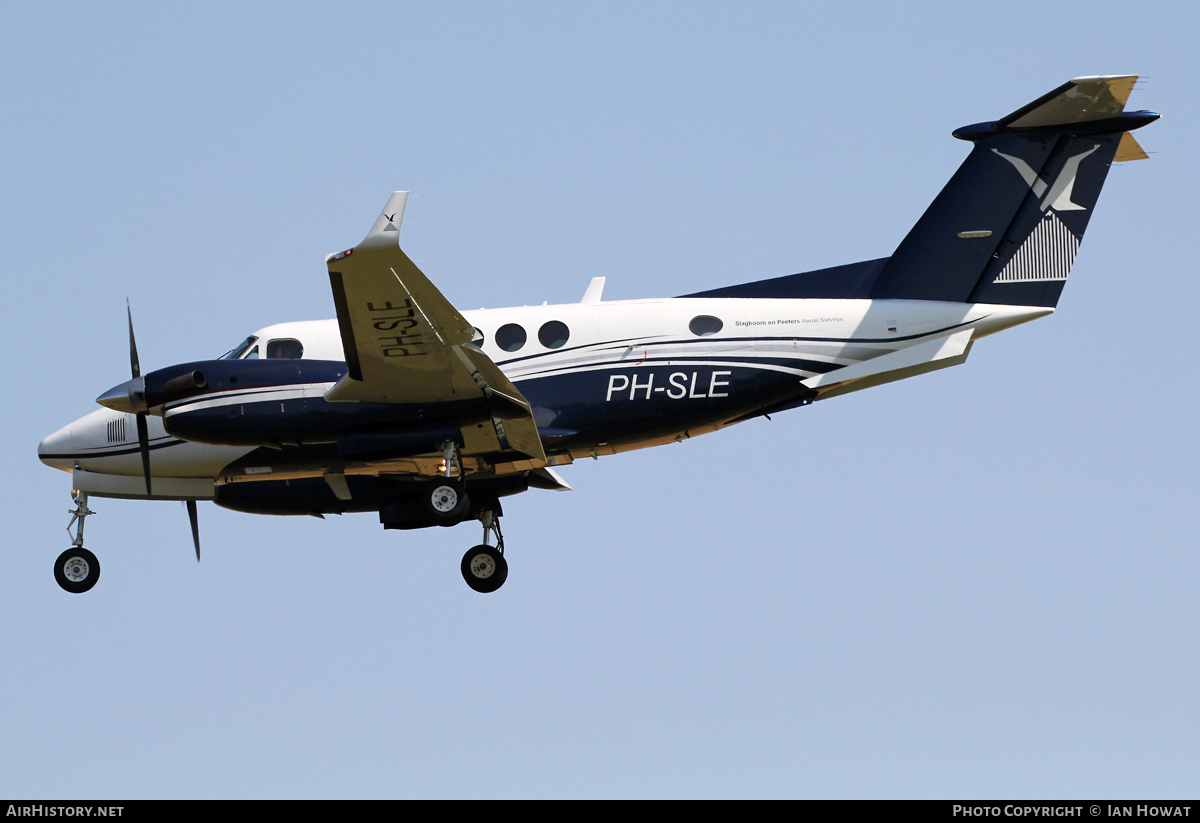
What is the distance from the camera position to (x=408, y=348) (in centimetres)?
1577

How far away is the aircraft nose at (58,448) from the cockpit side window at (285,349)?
365 cm

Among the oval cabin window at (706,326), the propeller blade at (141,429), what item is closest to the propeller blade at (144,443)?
the propeller blade at (141,429)

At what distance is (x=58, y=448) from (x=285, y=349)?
403 centimetres

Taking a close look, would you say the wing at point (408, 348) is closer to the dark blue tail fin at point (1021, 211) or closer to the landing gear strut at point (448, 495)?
the landing gear strut at point (448, 495)

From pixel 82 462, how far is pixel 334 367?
15.6ft

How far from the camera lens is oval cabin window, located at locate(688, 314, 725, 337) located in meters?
17.4

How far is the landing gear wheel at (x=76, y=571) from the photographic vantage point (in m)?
19.0

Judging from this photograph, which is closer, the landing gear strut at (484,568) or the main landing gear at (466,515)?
the main landing gear at (466,515)

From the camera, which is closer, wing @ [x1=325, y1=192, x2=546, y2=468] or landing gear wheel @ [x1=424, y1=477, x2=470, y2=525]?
wing @ [x1=325, y1=192, x2=546, y2=468]

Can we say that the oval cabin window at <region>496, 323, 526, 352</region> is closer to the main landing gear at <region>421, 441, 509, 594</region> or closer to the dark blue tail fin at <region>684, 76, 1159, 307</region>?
the main landing gear at <region>421, 441, 509, 594</region>

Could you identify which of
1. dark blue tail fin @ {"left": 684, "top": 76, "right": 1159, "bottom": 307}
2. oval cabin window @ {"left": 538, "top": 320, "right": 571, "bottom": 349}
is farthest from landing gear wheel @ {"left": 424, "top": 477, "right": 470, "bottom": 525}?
dark blue tail fin @ {"left": 684, "top": 76, "right": 1159, "bottom": 307}

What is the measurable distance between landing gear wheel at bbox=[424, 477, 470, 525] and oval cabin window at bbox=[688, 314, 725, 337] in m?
3.70
